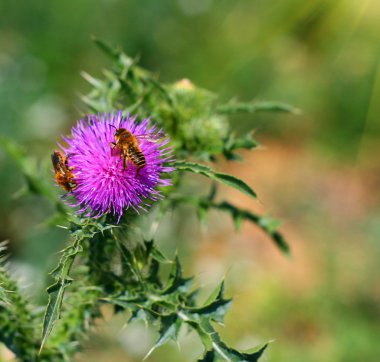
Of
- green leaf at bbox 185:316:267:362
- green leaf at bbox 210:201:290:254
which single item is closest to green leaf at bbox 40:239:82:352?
green leaf at bbox 185:316:267:362

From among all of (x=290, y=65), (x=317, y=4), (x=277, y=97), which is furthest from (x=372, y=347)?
(x=317, y=4)

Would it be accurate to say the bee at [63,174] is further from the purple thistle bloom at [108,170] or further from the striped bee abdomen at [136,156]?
the striped bee abdomen at [136,156]

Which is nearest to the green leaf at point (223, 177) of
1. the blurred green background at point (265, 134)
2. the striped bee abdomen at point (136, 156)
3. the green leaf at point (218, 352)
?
the striped bee abdomen at point (136, 156)

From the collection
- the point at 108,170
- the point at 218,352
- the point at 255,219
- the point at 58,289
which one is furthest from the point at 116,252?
the point at 255,219

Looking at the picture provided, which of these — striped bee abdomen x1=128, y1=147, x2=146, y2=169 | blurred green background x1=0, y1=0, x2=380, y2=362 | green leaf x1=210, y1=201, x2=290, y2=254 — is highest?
blurred green background x1=0, y1=0, x2=380, y2=362

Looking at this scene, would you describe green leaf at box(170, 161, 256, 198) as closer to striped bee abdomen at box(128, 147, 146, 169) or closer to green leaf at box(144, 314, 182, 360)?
striped bee abdomen at box(128, 147, 146, 169)

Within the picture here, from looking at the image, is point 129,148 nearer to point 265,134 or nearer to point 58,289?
point 58,289

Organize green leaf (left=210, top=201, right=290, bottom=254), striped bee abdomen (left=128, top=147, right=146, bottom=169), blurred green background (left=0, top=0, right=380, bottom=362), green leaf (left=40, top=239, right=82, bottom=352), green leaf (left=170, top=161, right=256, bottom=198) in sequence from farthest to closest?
1. blurred green background (left=0, top=0, right=380, bottom=362)
2. green leaf (left=210, top=201, right=290, bottom=254)
3. striped bee abdomen (left=128, top=147, right=146, bottom=169)
4. green leaf (left=170, top=161, right=256, bottom=198)
5. green leaf (left=40, top=239, right=82, bottom=352)
